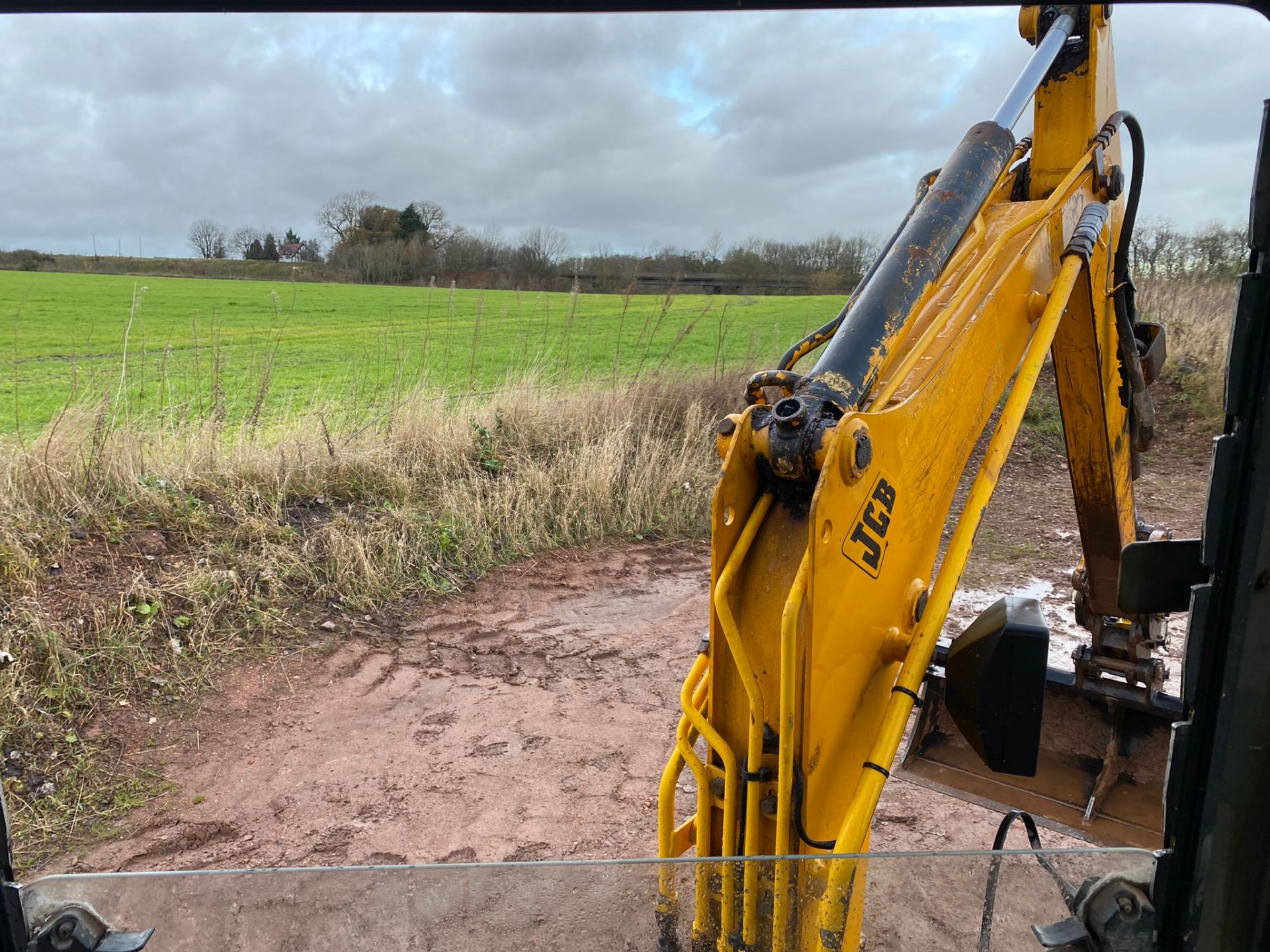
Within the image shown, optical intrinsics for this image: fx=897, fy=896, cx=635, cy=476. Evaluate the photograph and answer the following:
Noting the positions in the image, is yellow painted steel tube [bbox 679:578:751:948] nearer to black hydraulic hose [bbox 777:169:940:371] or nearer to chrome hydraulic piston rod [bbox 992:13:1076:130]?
black hydraulic hose [bbox 777:169:940:371]

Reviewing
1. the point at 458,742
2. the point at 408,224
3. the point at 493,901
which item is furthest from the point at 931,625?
the point at 408,224

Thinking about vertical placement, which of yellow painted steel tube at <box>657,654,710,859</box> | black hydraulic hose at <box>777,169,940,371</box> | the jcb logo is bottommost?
yellow painted steel tube at <box>657,654,710,859</box>

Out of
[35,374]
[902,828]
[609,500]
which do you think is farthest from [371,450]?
[35,374]

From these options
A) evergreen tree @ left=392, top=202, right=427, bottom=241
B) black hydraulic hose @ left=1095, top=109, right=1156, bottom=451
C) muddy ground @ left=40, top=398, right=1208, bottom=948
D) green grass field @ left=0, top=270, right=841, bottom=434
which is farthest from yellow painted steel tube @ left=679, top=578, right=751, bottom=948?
A: evergreen tree @ left=392, top=202, right=427, bottom=241

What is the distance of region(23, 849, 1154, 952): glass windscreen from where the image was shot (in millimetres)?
1051

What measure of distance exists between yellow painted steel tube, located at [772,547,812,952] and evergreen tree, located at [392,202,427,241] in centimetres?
1864

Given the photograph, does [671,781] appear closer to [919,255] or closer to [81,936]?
[81,936]

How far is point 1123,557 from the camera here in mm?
995

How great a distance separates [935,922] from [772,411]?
79 cm

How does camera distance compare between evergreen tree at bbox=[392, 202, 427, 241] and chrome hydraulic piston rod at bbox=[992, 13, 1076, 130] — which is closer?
chrome hydraulic piston rod at bbox=[992, 13, 1076, 130]

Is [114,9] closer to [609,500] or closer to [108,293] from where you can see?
[609,500]

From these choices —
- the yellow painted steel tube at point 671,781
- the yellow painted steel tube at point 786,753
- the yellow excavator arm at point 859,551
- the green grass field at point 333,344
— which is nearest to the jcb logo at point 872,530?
the yellow excavator arm at point 859,551

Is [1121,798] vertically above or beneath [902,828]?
above

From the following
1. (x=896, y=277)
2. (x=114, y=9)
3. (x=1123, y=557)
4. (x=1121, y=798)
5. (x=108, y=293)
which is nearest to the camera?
(x=114, y=9)
